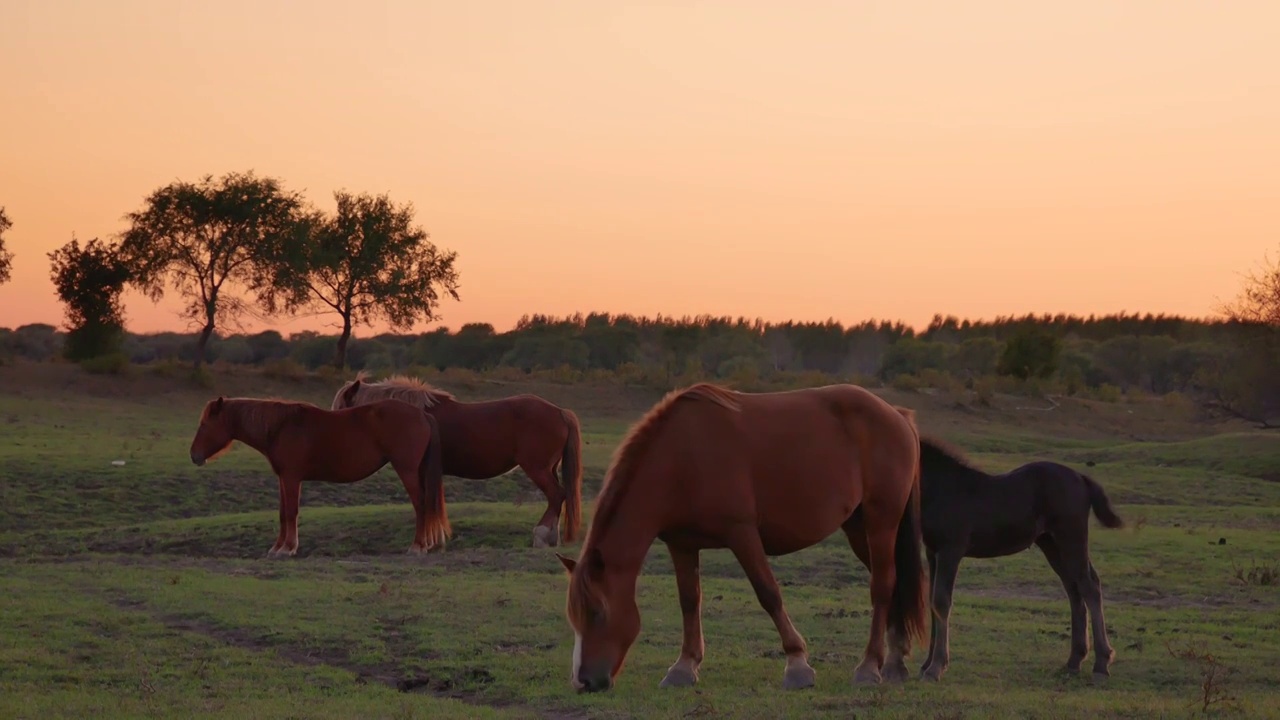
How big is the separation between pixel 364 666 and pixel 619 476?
9.09ft

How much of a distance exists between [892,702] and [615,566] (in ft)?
6.20

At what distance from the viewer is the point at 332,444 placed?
16.8 meters

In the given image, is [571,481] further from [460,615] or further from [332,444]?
[460,615]

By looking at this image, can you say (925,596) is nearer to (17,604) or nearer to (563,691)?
(563,691)

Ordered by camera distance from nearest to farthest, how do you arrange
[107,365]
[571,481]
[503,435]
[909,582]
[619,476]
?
[619,476]
[909,582]
[571,481]
[503,435]
[107,365]

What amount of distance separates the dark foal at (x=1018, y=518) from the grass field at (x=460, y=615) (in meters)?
0.52

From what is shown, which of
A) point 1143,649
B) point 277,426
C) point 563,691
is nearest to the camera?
point 563,691

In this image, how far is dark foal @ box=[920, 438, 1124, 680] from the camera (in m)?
9.18

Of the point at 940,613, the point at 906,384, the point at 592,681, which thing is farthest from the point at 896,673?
the point at 906,384

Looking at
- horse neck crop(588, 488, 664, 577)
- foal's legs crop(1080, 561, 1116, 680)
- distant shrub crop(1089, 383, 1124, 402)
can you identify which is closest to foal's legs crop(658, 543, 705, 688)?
horse neck crop(588, 488, 664, 577)

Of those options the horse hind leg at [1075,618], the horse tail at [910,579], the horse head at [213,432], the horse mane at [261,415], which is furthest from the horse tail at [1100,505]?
the horse head at [213,432]

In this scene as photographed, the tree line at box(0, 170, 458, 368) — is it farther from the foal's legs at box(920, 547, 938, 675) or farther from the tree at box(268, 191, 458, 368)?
the foal's legs at box(920, 547, 938, 675)

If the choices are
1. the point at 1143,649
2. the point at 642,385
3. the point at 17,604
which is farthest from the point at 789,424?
the point at 642,385

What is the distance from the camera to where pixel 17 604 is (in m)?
11.5
